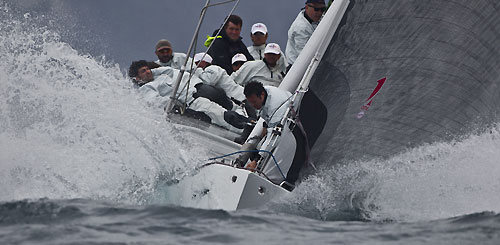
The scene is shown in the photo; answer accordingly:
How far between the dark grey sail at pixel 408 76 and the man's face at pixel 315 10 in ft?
2.88

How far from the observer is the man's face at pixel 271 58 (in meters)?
8.30

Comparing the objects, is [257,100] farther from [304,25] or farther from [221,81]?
[304,25]

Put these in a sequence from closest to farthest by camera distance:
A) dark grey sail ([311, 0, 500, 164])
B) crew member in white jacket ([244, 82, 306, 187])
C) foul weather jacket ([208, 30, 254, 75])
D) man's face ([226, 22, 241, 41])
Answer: crew member in white jacket ([244, 82, 306, 187]), dark grey sail ([311, 0, 500, 164]), man's face ([226, 22, 241, 41]), foul weather jacket ([208, 30, 254, 75])

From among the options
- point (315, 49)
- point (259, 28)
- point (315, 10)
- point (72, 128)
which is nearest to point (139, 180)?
point (72, 128)

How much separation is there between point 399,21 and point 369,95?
70 cm

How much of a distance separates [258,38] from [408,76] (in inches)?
100

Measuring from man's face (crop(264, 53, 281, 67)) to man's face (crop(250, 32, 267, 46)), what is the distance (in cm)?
80

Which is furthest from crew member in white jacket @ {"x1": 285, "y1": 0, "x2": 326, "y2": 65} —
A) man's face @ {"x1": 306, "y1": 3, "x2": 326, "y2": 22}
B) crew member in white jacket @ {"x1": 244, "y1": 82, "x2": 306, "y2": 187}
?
crew member in white jacket @ {"x1": 244, "y1": 82, "x2": 306, "y2": 187}

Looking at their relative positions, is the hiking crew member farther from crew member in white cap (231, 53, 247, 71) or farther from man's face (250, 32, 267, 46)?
crew member in white cap (231, 53, 247, 71)

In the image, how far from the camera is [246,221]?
4.42 m

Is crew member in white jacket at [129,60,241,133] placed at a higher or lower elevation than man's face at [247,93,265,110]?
higher

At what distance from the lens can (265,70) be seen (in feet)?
27.5

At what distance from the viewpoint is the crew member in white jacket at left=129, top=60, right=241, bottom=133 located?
7.64m

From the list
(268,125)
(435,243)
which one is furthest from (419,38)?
(435,243)
